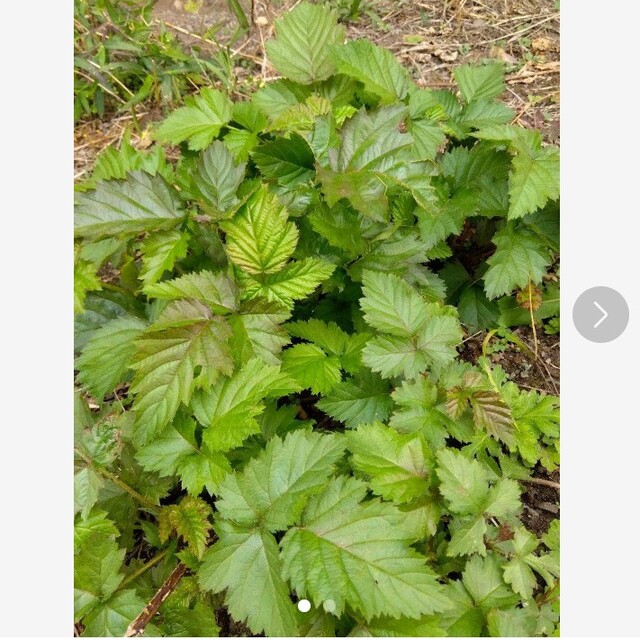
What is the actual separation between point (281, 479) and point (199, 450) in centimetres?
25

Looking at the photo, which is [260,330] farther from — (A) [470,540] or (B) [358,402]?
(A) [470,540]

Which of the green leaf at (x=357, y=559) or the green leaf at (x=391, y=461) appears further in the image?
the green leaf at (x=391, y=461)

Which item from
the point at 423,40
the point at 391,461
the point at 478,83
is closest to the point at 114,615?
the point at 391,461

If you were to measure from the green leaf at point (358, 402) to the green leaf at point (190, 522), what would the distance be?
1.38 ft

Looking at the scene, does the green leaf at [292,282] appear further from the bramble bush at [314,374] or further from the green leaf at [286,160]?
the green leaf at [286,160]

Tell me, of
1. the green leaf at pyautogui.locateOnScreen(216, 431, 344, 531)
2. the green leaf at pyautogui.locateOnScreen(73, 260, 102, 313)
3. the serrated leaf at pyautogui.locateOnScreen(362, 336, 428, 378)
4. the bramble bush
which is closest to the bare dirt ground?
the bramble bush

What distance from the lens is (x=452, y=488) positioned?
4.45ft

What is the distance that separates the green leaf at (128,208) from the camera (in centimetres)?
146

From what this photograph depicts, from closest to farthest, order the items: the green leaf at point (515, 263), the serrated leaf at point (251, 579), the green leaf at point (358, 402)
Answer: the serrated leaf at point (251, 579)
the green leaf at point (358, 402)
the green leaf at point (515, 263)

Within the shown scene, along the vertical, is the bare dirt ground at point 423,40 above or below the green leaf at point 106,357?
above

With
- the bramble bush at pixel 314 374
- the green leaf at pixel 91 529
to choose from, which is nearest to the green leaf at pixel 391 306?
the bramble bush at pixel 314 374

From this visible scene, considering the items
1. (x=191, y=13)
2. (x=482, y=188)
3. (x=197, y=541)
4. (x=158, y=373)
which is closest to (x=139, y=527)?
(x=197, y=541)

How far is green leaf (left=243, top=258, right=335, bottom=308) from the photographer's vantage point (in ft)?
4.92

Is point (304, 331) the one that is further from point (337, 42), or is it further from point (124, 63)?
point (124, 63)
